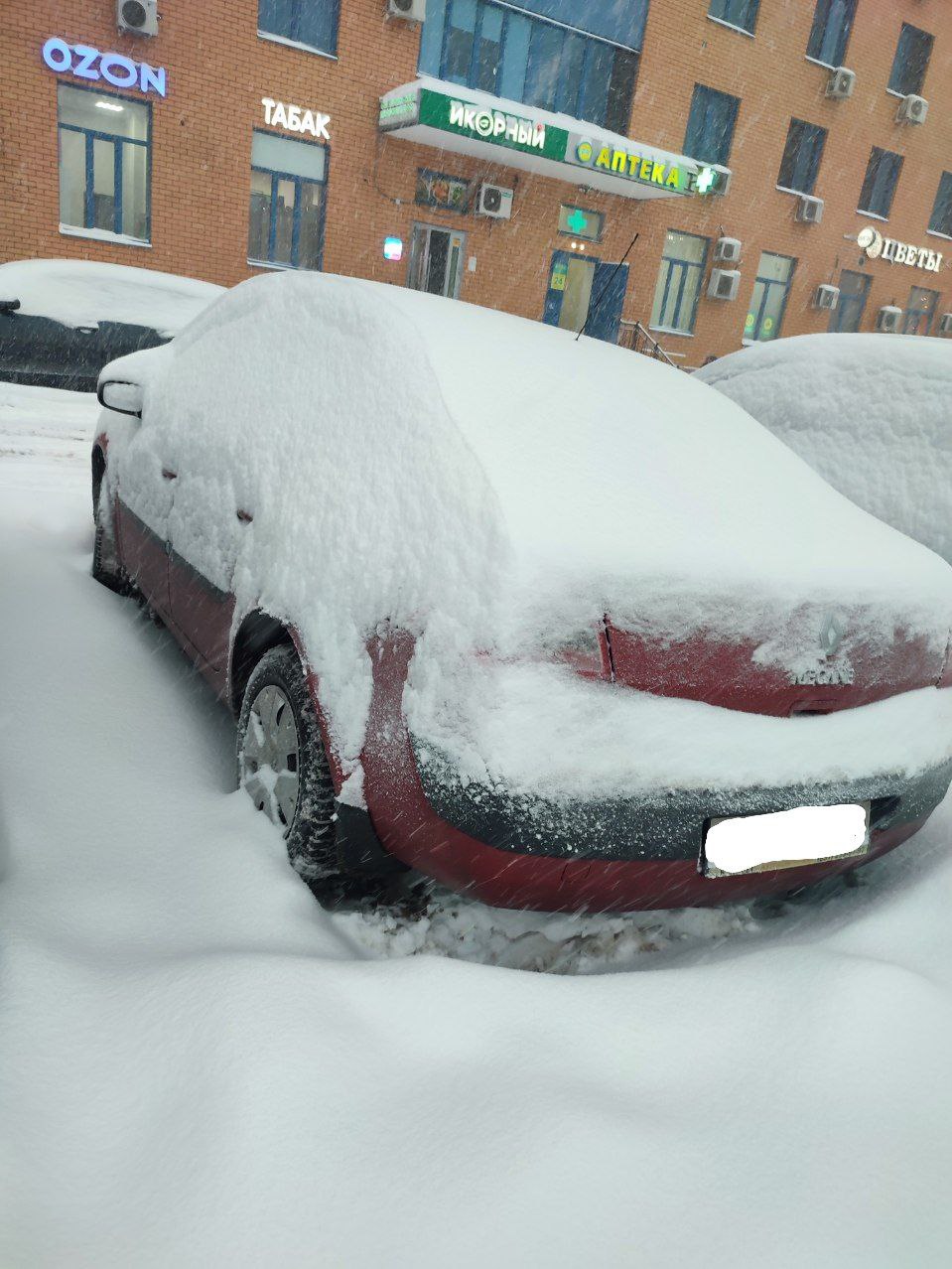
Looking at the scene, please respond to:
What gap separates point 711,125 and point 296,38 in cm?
888

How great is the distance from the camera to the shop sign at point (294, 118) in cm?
1367

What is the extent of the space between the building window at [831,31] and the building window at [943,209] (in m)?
4.87

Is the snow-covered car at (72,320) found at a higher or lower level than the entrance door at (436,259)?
lower

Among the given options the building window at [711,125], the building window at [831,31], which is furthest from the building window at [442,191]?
the building window at [831,31]

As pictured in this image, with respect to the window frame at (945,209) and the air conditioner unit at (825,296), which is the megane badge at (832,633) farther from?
the window frame at (945,209)

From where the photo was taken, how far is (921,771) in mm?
1993

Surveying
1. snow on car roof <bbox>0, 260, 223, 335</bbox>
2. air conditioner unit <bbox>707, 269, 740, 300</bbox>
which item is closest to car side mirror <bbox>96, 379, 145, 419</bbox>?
snow on car roof <bbox>0, 260, 223, 335</bbox>

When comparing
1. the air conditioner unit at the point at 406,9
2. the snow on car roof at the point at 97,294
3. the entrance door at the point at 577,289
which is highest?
the air conditioner unit at the point at 406,9

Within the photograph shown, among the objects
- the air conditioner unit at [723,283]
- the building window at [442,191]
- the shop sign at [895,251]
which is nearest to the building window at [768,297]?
the air conditioner unit at [723,283]

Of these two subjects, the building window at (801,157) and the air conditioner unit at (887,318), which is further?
the air conditioner unit at (887,318)

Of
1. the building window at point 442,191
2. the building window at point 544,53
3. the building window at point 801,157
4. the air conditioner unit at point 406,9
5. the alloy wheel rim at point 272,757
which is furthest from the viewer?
the building window at point 801,157

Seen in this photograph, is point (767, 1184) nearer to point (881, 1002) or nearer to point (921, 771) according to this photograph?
point (881, 1002)

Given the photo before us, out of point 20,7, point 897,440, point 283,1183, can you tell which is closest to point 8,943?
point 283,1183

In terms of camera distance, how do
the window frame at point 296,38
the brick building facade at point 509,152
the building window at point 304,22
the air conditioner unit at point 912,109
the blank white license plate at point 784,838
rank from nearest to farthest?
1. the blank white license plate at point 784,838
2. the brick building facade at point 509,152
3. the window frame at point 296,38
4. the building window at point 304,22
5. the air conditioner unit at point 912,109
